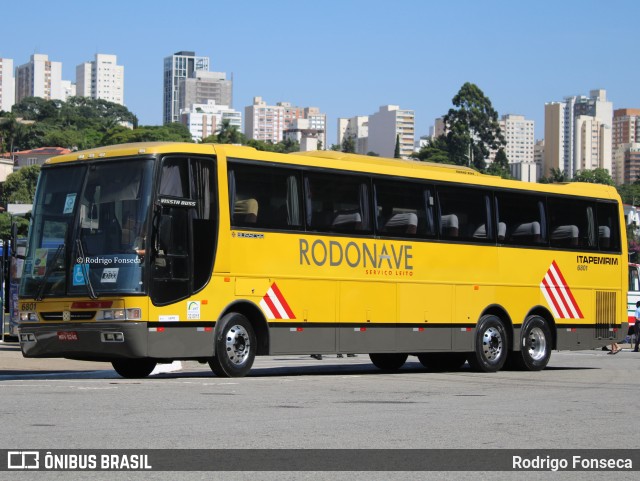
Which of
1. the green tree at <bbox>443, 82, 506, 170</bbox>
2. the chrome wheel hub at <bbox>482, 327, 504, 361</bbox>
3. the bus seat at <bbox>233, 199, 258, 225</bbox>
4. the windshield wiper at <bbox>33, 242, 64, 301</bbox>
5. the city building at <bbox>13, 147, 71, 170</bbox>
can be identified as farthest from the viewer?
the city building at <bbox>13, 147, 71, 170</bbox>

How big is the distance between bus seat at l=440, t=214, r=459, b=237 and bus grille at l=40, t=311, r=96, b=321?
766cm

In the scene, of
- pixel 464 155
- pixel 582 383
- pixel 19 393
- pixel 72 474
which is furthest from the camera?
pixel 464 155

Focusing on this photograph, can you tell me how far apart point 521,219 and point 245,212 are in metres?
7.43

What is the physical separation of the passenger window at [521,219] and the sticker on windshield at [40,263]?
9.37 metres

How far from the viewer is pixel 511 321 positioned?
24609 millimetres

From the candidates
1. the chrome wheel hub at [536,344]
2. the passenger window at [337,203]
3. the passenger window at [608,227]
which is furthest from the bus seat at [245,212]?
the passenger window at [608,227]

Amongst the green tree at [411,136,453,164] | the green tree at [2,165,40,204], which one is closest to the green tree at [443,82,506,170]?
the green tree at [411,136,453,164]

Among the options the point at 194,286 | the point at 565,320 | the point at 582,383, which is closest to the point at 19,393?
the point at 194,286

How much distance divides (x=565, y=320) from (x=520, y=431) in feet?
45.9

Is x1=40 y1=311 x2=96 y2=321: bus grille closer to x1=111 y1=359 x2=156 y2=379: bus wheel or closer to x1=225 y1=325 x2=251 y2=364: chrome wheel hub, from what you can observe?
x1=111 y1=359 x2=156 y2=379: bus wheel

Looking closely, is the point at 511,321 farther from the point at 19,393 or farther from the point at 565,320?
the point at 19,393

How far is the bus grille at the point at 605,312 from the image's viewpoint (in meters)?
26.6

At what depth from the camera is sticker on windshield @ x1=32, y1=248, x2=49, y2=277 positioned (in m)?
19.0

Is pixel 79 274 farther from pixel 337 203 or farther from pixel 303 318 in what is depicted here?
pixel 337 203
